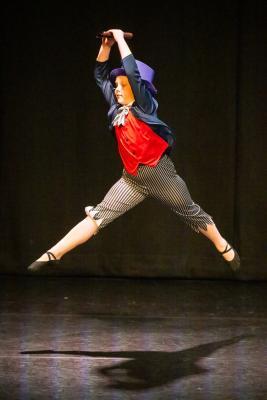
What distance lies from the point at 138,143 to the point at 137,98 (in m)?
0.18

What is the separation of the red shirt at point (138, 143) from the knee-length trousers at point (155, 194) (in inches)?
1.2

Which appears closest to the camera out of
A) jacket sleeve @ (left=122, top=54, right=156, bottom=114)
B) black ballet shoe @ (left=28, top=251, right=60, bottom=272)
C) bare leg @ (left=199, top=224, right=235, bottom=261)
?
jacket sleeve @ (left=122, top=54, right=156, bottom=114)

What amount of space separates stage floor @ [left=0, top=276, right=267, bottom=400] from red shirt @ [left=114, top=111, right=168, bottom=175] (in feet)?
2.51

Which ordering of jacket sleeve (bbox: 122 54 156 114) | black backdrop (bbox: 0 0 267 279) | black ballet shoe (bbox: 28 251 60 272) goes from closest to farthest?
jacket sleeve (bbox: 122 54 156 114), black ballet shoe (bbox: 28 251 60 272), black backdrop (bbox: 0 0 267 279)

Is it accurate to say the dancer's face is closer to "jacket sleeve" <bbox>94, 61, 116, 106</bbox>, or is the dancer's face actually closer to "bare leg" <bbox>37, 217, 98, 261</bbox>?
"jacket sleeve" <bbox>94, 61, 116, 106</bbox>

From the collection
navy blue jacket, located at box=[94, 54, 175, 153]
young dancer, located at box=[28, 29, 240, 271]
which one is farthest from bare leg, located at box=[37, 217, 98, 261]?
navy blue jacket, located at box=[94, 54, 175, 153]

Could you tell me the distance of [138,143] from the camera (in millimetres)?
3561

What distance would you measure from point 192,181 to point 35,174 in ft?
3.18

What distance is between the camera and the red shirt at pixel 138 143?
3.56 m

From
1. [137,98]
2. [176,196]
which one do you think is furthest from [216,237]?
[137,98]

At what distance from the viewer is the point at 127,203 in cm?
365

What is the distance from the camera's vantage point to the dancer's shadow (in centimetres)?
313

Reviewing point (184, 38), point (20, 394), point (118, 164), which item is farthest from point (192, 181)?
point (20, 394)

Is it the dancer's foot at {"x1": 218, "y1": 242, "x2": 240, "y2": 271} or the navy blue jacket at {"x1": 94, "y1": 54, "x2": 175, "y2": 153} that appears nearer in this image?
the navy blue jacket at {"x1": 94, "y1": 54, "x2": 175, "y2": 153}
